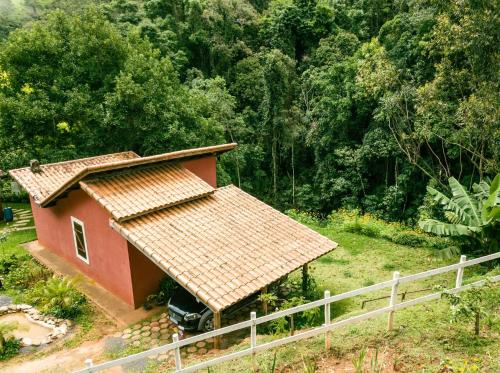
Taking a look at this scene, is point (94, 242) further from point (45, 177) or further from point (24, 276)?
point (45, 177)

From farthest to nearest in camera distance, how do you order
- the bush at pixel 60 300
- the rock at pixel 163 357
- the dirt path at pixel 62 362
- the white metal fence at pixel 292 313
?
the bush at pixel 60 300 → the dirt path at pixel 62 362 → the rock at pixel 163 357 → the white metal fence at pixel 292 313

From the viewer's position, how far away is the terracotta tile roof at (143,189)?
11.5 m

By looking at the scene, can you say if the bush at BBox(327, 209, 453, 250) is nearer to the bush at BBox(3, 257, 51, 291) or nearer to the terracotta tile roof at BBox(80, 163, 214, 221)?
the terracotta tile roof at BBox(80, 163, 214, 221)

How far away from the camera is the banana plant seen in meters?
12.3

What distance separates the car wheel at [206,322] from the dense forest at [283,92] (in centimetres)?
1075

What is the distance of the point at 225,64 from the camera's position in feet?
113

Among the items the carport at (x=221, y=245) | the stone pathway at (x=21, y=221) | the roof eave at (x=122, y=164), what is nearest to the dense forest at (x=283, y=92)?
the stone pathway at (x=21, y=221)

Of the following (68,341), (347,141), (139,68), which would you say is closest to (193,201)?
(68,341)

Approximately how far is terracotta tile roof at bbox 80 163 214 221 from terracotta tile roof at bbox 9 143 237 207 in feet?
1.06

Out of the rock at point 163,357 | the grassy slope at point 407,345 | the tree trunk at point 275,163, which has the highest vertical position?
the grassy slope at point 407,345

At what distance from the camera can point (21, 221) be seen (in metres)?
20.3

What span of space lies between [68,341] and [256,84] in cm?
2587

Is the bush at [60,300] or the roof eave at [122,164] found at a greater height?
the roof eave at [122,164]

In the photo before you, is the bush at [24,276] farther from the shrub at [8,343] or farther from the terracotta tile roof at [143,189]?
the terracotta tile roof at [143,189]
